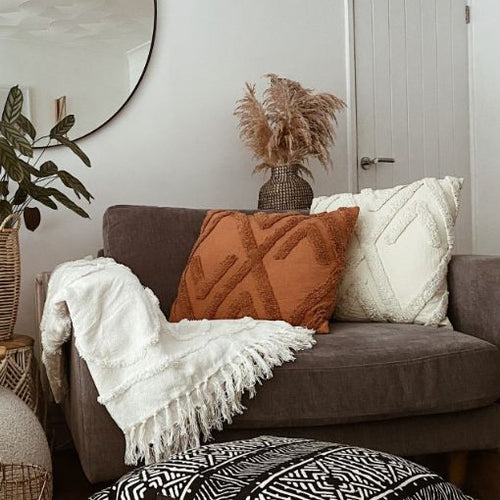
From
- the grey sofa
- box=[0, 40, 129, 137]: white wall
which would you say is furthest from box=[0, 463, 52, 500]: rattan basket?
box=[0, 40, 129, 137]: white wall

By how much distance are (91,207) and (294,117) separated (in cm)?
82

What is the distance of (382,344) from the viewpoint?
1.78 m

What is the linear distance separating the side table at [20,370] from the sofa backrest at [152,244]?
0.38 m

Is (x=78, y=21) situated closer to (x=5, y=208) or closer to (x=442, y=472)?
(x=5, y=208)

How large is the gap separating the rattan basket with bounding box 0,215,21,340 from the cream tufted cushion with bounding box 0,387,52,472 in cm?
49

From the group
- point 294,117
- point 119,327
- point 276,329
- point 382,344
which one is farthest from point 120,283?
point 294,117

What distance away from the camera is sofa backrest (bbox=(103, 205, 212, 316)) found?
7.22 ft

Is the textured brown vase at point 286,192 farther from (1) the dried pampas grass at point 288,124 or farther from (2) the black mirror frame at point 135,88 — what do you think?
(2) the black mirror frame at point 135,88

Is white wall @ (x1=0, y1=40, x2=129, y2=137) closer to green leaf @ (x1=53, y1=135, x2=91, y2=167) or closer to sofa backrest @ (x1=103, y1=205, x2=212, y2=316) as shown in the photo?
green leaf @ (x1=53, y1=135, x2=91, y2=167)

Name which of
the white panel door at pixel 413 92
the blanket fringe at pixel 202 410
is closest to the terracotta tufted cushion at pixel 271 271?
the blanket fringe at pixel 202 410

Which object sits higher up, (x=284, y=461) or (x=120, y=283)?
(x=120, y=283)

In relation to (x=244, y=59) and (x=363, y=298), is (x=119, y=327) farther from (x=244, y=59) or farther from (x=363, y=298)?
(x=244, y=59)

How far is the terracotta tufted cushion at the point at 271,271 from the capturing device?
2.02 m

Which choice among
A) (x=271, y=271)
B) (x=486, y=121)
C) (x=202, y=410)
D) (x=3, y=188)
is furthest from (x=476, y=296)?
(x=486, y=121)
